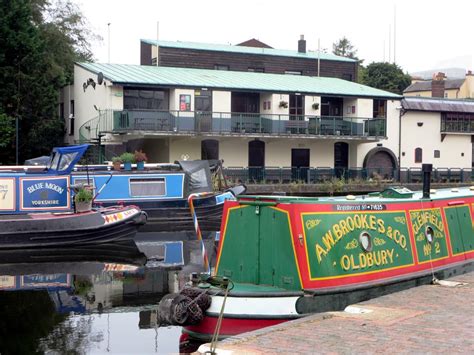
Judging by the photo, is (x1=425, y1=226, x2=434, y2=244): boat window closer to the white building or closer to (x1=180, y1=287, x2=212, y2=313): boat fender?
(x1=180, y1=287, x2=212, y2=313): boat fender

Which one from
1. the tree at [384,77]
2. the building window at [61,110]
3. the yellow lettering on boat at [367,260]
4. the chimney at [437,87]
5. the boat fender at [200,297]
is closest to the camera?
the boat fender at [200,297]

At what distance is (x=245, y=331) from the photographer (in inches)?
358

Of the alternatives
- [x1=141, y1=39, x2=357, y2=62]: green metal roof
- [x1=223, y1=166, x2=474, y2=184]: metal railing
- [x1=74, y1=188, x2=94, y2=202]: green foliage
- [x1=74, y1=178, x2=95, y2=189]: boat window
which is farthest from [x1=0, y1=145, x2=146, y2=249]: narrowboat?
[x1=141, y1=39, x2=357, y2=62]: green metal roof

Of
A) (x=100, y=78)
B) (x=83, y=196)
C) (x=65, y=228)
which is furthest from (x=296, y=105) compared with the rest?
(x=65, y=228)

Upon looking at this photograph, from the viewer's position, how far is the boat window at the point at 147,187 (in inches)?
1024

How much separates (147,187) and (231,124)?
1114 cm

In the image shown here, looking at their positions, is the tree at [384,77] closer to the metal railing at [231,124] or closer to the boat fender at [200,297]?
the metal railing at [231,124]

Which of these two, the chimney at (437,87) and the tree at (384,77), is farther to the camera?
the tree at (384,77)

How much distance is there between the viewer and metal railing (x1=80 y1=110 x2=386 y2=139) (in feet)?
111

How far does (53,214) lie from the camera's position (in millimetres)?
21172

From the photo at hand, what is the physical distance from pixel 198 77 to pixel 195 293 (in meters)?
30.5

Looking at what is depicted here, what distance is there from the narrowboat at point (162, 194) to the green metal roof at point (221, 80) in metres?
9.59

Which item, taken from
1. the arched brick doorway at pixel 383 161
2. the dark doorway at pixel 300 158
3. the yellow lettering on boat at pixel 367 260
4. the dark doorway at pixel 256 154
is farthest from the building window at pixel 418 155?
the yellow lettering on boat at pixel 367 260

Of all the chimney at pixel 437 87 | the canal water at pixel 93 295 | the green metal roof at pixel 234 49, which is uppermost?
the green metal roof at pixel 234 49
